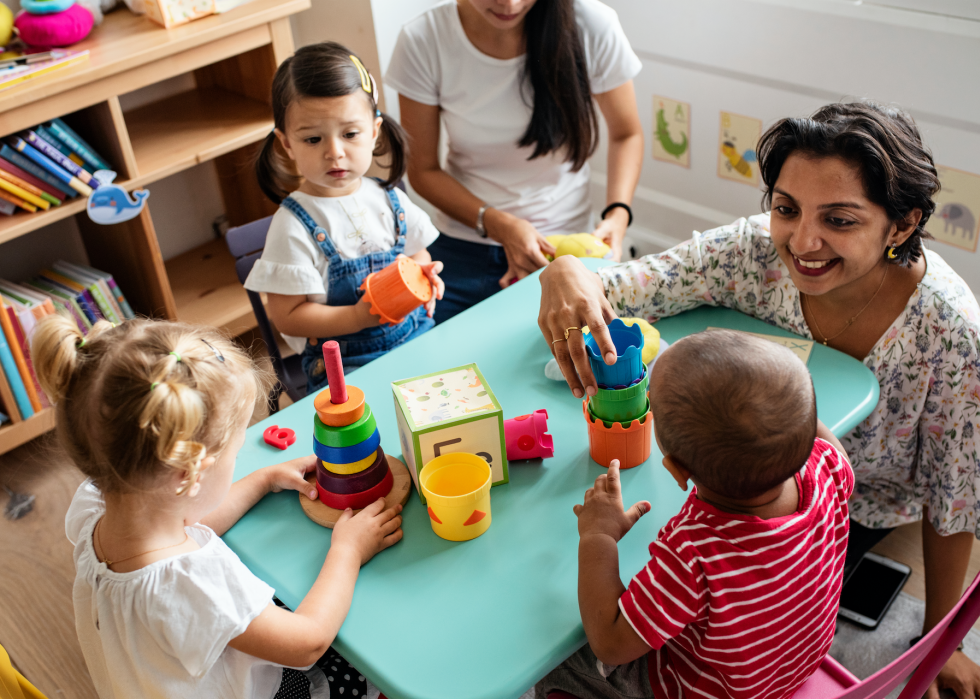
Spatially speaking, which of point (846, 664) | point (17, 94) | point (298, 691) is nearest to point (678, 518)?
point (298, 691)

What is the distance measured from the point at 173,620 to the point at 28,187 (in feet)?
5.24

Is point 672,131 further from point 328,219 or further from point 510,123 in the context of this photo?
point 328,219

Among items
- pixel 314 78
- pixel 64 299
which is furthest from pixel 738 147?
pixel 64 299

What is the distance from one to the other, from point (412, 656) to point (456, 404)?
34 centimetres

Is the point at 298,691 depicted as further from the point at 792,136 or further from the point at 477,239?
the point at 477,239

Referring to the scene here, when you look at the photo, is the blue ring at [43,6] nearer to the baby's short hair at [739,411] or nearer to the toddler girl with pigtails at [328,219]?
the toddler girl with pigtails at [328,219]

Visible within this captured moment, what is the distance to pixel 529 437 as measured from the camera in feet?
3.95

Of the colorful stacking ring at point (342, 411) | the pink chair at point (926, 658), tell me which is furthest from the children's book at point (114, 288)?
the pink chair at point (926, 658)

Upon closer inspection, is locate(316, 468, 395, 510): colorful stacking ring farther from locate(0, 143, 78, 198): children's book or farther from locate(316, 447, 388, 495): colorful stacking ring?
locate(0, 143, 78, 198): children's book

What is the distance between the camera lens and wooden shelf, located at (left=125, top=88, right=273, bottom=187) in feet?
7.75

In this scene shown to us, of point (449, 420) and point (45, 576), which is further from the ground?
point (449, 420)

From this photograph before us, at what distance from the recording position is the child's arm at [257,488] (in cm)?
114

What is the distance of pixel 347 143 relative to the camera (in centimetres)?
163

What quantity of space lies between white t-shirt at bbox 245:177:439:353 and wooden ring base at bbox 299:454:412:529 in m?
0.56
